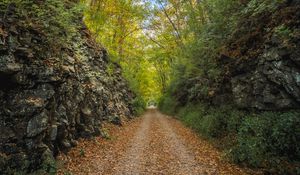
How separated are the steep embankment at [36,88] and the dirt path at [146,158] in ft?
2.97

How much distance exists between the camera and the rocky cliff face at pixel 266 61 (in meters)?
8.15

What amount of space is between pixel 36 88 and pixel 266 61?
859 centimetres

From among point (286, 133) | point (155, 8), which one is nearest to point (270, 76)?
point (286, 133)

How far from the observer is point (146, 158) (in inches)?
382

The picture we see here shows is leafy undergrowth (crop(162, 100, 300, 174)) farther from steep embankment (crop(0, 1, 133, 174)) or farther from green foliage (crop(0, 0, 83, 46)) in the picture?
green foliage (crop(0, 0, 83, 46))

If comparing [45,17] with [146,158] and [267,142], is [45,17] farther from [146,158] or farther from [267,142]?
[267,142]

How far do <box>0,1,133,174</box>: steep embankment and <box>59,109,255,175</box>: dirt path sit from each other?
35.6 inches

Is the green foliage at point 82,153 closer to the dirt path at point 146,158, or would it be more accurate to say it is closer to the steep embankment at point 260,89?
the dirt path at point 146,158

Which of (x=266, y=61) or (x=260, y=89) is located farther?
(x=260, y=89)

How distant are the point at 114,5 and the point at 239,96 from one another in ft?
54.5

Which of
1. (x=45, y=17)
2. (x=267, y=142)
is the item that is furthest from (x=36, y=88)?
(x=267, y=142)

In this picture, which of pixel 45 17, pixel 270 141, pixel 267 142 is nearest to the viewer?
pixel 270 141

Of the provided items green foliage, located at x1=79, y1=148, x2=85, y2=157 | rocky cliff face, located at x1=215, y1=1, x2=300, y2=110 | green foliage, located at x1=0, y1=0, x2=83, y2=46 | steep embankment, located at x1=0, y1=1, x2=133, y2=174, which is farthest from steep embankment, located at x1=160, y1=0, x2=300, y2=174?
green foliage, located at x1=0, y1=0, x2=83, y2=46

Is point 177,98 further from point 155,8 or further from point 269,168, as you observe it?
point 269,168
